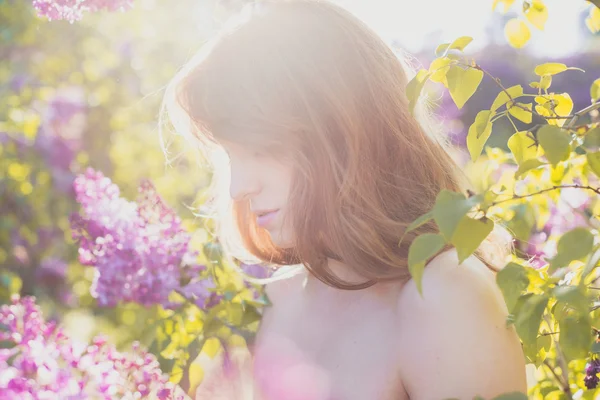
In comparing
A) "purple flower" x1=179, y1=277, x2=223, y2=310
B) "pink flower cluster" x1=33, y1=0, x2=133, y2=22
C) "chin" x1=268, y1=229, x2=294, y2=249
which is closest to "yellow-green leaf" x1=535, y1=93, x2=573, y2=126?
"chin" x1=268, y1=229, x2=294, y2=249

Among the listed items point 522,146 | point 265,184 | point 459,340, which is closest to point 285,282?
point 265,184

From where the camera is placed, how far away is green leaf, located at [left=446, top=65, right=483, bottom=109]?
92 centimetres

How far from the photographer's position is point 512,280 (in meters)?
0.77

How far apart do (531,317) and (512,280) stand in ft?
0.13

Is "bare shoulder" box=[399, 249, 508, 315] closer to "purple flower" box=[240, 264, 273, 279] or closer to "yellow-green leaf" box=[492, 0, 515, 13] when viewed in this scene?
"yellow-green leaf" box=[492, 0, 515, 13]

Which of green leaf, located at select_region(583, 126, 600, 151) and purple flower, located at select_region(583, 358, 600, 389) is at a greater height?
green leaf, located at select_region(583, 126, 600, 151)

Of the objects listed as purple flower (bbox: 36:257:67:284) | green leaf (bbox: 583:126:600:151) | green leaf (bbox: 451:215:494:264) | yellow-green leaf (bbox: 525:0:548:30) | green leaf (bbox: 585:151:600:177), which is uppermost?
yellow-green leaf (bbox: 525:0:548:30)

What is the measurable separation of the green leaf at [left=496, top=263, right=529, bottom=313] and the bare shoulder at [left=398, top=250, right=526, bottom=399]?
0.24 meters

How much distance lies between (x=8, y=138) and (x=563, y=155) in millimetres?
2857

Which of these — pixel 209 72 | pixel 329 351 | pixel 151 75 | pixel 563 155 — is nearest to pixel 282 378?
pixel 329 351

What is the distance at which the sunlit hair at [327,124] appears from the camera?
4.06 ft

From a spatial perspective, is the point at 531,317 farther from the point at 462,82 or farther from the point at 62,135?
the point at 62,135

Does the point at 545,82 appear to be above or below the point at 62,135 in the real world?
above

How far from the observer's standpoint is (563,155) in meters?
0.73
